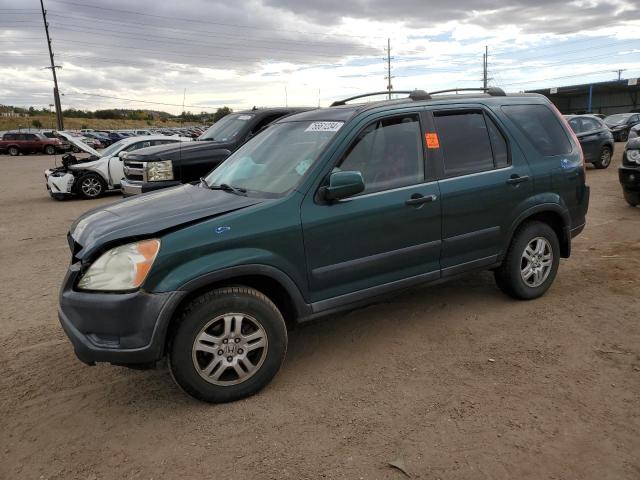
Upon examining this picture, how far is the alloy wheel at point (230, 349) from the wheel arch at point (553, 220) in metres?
2.43

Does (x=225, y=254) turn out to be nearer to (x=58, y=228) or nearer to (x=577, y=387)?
(x=577, y=387)

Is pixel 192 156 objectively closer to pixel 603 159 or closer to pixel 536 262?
pixel 536 262

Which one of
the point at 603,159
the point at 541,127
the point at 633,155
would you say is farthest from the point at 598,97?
the point at 541,127

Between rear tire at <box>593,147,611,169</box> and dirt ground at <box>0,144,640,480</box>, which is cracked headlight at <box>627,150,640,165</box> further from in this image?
rear tire at <box>593,147,611,169</box>

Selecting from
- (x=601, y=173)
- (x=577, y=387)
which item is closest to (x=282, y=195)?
(x=577, y=387)

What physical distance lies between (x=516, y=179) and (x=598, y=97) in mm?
65490

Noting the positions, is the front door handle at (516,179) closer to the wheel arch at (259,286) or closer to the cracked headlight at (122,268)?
the wheel arch at (259,286)

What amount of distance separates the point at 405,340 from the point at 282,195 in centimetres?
157

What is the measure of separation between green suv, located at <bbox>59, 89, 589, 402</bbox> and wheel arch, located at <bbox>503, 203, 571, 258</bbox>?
0.01m

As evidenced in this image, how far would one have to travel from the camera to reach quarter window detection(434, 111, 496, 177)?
4.11 metres

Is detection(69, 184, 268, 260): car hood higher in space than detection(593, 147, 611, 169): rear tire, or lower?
higher

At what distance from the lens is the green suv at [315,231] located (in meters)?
3.00

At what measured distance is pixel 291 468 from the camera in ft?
8.69

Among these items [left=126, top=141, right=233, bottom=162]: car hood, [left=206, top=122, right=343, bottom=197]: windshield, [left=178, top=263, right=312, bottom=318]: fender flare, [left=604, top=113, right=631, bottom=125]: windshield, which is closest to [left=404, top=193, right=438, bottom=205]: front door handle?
[left=206, top=122, right=343, bottom=197]: windshield
